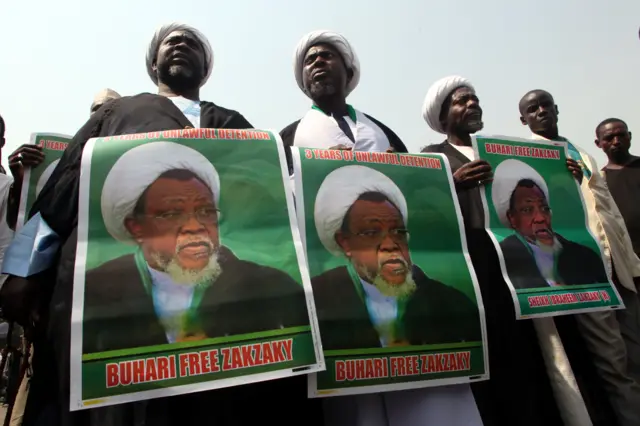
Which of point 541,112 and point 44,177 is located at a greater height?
A: point 541,112

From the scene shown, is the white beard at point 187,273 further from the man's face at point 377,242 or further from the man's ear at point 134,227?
the man's face at point 377,242

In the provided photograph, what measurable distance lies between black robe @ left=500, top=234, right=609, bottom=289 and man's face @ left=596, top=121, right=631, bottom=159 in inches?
92.3

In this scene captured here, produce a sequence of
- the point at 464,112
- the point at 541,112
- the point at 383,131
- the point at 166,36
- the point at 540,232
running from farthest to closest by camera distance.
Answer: the point at 541,112 → the point at 464,112 → the point at 383,131 → the point at 166,36 → the point at 540,232

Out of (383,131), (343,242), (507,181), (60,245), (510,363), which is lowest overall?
(510,363)

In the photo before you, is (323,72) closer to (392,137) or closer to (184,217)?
(392,137)

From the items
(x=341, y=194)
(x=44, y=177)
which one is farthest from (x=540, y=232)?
(x=44, y=177)

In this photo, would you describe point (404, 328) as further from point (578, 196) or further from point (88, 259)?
point (578, 196)

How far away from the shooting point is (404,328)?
1.86 meters

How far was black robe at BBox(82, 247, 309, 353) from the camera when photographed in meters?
1.50

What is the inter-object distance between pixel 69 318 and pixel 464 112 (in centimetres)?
236

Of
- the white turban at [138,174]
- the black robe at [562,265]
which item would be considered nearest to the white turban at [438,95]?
the black robe at [562,265]

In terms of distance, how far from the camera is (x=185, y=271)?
1.61 meters

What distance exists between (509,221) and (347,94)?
1316 mm

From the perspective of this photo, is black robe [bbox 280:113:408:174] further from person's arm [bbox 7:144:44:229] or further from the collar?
person's arm [bbox 7:144:44:229]
